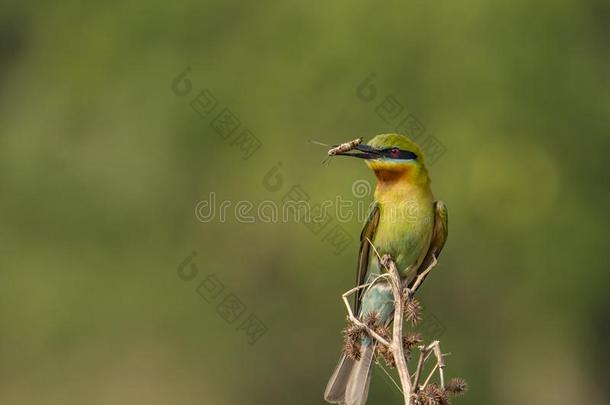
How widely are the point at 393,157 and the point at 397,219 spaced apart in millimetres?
268

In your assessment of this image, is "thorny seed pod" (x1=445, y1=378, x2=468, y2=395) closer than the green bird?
Yes

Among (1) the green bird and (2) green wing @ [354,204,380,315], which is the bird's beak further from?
(2) green wing @ [354,204,380,315]

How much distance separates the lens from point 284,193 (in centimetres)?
826

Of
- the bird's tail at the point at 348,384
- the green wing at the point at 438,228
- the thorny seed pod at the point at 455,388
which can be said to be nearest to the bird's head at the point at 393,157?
the green wing at the point at 438,228

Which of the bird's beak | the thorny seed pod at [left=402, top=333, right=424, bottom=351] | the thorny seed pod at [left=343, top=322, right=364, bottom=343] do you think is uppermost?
the bird's beak

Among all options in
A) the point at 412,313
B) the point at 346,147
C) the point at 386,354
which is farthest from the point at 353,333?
the point at 346,147

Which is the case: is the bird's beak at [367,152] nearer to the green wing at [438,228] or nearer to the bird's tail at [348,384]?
the green wing at [438,228]

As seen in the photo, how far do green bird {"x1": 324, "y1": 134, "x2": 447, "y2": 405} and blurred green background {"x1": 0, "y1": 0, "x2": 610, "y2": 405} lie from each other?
3254 mm

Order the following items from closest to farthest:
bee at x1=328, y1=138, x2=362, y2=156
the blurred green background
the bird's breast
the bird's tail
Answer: the bird's tail → bee at x1=328, y1=138, x2=362, y2=156 → the bird's breast → the blurred green background

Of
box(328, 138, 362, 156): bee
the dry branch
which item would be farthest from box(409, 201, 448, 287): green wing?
the dry branch

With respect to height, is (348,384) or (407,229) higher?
(407,229)

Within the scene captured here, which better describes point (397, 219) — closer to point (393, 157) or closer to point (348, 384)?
point (393, 157)

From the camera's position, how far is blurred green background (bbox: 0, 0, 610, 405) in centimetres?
805

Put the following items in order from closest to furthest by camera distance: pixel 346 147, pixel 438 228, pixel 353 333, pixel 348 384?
pixel 353 333
pixel 348 384
pixel 346 147
pixel 438 228
